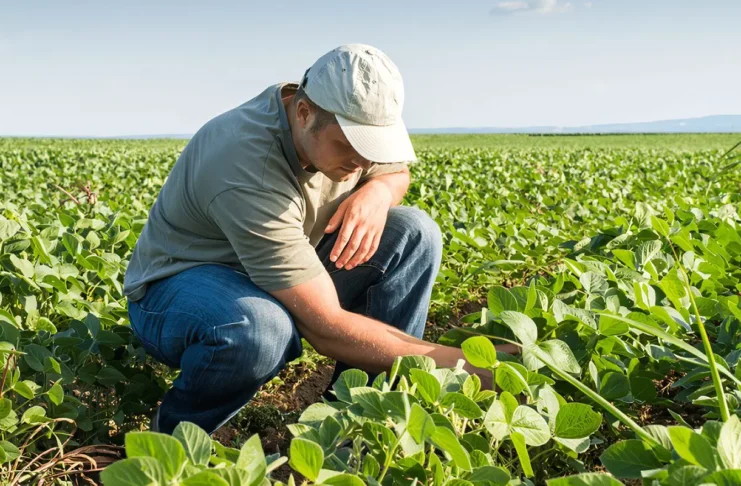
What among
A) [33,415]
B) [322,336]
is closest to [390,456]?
[322,336]

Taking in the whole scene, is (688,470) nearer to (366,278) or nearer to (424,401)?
(424,401)

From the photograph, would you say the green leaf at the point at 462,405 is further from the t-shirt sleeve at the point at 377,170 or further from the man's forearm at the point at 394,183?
the t-shirt sleeve at the point at 377,170

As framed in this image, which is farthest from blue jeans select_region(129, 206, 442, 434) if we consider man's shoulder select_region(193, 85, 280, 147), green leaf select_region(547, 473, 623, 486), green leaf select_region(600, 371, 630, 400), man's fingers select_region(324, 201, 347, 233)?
green leaf select_region(547, 473, 623, 486)

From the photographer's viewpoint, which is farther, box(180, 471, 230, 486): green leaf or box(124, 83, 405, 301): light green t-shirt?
box(124, 83, 405, 301): light green t-shirt

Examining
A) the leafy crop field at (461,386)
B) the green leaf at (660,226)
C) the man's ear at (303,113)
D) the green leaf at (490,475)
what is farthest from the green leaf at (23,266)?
the green leaf at (660,226)

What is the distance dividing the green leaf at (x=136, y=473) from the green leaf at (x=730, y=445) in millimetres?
702

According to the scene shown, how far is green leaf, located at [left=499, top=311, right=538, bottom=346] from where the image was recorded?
4.61 feet

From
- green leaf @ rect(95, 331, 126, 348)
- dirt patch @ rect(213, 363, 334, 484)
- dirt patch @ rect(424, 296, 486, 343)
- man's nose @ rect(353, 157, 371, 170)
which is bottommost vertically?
dirt patch @ rect(213, 363, 334, 484)

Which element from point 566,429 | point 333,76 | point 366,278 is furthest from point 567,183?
point 566,429

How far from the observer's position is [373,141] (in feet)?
5.92

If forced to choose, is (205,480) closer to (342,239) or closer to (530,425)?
(530,425)

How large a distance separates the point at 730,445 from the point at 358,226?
141 cm

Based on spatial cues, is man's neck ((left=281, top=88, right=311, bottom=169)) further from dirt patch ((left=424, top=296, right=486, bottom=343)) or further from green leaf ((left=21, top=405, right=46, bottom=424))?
dirt patch ((left=424, top=296, right=486, bottom=343))

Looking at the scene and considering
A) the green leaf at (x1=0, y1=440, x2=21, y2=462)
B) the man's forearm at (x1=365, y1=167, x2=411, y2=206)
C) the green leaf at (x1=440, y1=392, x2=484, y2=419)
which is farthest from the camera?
the man's forearm at (x1=365, y1=167, x2=411, y2=206)
